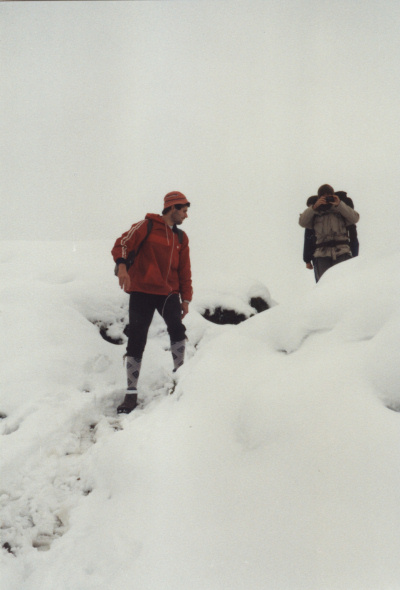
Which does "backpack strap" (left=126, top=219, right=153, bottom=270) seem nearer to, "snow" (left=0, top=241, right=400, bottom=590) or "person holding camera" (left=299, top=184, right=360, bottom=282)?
"snow" (left=0, top=241, right=400, bottom=590)

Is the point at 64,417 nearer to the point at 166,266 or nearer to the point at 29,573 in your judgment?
the point at 29,573

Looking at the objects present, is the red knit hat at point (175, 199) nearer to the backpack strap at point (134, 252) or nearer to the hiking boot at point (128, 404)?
the backpack strap at point (134, 252)

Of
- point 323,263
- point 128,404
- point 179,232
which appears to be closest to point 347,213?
point 323,263

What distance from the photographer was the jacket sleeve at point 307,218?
4569 millimetres

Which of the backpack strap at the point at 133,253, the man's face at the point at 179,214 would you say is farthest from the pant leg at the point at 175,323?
the man's face at the point at 179,214

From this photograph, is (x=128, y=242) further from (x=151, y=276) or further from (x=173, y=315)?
(x=173, y=315)

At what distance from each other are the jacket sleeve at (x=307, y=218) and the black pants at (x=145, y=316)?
201 centimetres

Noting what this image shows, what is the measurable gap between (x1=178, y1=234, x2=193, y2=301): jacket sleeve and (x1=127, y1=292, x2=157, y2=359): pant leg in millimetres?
501

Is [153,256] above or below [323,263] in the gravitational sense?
above

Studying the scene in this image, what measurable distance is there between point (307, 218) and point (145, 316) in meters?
2.46

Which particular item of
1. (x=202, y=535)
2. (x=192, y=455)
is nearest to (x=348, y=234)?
(x=192, y=455)

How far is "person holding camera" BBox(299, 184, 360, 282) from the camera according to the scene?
4.42 m

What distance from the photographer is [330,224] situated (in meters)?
4.52

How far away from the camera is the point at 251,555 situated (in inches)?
52.6
